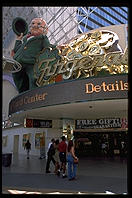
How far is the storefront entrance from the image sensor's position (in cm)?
2500

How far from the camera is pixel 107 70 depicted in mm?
14477

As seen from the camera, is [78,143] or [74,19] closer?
[78,143]

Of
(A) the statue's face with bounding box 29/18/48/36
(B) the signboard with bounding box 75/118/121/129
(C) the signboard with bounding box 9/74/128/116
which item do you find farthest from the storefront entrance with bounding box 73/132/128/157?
(C) the signboard with bounding box 9/74/128/116

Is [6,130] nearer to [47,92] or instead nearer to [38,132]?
[38,132]

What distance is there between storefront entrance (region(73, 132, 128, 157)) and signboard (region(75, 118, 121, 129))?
736cm

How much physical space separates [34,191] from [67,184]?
57.3 inches

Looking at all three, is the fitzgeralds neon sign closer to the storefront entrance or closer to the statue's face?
the statue's face

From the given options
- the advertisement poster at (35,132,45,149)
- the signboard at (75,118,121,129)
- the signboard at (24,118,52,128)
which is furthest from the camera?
the advertisement poster at (35,132,45,149)

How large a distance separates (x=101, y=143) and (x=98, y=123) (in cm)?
1066

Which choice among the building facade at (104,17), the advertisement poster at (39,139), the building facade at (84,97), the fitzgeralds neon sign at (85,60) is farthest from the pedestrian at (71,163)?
the building facade at (104,17)

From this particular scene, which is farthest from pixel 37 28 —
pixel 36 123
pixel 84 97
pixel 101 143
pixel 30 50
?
pixel 101 143

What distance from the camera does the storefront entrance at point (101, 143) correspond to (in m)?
25.0

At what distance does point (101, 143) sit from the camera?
27.8m
